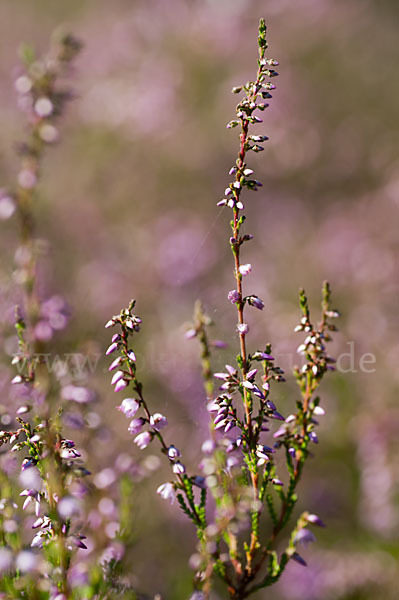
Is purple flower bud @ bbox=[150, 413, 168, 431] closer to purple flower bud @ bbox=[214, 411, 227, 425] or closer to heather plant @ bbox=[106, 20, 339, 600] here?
heather plant @ bbox=[106, 20, 339, 600]

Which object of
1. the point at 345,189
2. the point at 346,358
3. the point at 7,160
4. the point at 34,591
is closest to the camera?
the point at 34,591

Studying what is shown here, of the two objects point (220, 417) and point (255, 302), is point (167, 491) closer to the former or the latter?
point (220, 417)

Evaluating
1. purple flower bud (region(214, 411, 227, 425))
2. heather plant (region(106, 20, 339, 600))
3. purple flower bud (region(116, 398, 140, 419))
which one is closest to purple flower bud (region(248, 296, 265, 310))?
heather plant (region(106, 20, 339, 600))

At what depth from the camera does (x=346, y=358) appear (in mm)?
5855

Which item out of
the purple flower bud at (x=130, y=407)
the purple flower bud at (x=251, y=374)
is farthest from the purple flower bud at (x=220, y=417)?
the purple flower bud at (x=130, y=407)

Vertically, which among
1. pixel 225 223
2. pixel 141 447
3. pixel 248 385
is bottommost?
pixel 141 447

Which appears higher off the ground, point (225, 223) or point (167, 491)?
point (225, 223)

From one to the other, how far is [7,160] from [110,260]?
→ 2.42m

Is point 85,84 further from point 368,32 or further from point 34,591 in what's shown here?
point 34,591

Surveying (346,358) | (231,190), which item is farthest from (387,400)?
(231,190)

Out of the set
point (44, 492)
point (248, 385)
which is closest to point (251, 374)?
point (248, 385)

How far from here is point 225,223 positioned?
79.2 inches

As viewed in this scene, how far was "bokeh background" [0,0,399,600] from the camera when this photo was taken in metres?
4.19

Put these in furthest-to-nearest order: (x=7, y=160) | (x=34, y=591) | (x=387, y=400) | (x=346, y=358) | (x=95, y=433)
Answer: (x=7, y=160) < (x=346, y=358) < (x=387, y=400) < (x=95, y=433) < (x=34, y=591)
